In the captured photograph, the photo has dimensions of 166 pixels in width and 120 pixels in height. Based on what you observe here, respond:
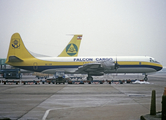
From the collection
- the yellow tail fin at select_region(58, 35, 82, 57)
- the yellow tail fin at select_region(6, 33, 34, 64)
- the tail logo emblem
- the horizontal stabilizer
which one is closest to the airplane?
the horizontal stabilizer

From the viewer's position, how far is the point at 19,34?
4262cm

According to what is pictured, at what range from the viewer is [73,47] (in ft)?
214

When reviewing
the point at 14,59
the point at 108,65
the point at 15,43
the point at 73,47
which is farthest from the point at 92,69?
the point at 73,47

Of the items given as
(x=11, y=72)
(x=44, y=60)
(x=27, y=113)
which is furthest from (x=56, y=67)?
(x=27, y=113)

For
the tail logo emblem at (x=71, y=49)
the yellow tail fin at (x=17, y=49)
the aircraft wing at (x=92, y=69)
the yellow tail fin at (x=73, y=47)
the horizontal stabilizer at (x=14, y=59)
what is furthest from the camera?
the tail logo emblem at (x=71, y=49)

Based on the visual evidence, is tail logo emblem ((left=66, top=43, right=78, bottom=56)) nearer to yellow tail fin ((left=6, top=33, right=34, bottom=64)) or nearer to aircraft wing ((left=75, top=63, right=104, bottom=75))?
yellow tail fin ((left=6, top=33, right=34, bottom=64))

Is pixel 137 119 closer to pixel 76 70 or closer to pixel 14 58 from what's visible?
pixel 76 70

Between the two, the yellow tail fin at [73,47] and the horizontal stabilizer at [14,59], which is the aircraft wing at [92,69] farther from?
the yellow tail fin at [73,47]

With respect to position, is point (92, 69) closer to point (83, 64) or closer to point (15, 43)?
point (83, 64)

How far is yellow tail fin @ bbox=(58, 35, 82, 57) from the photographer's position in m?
64.9

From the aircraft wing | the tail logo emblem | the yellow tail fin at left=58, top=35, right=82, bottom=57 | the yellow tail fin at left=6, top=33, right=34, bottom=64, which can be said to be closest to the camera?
the aircraft wing

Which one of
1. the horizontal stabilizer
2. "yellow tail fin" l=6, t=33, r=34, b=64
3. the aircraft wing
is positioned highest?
"yellow tail fin" l=6, t=33, r=34, b=64

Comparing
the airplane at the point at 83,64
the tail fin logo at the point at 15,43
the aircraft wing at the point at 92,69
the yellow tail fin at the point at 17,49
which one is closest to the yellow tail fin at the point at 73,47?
the yellow tail fin at the point at 17,49

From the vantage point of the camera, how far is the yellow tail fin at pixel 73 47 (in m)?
64.9
